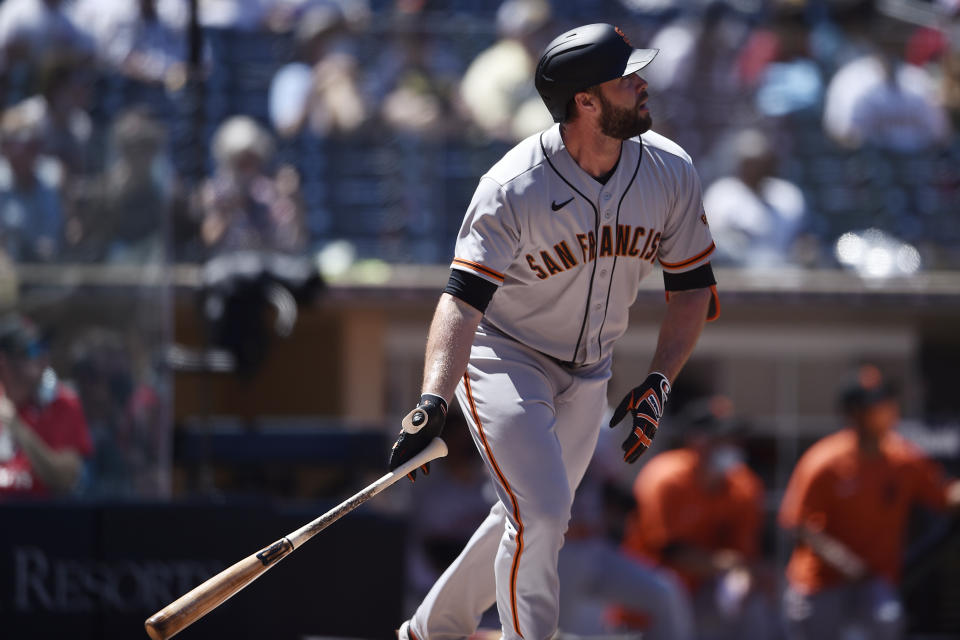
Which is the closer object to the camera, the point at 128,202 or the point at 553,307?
the point at 553,307

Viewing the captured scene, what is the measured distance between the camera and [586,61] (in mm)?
3904

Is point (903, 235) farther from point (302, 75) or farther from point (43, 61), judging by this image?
point (43, 61)

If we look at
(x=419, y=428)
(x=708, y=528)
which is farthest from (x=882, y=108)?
(x=419, y=428)

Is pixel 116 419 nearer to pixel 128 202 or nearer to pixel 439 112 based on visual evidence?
pixel 128 202

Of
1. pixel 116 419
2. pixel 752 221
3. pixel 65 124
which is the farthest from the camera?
pixel 752 221

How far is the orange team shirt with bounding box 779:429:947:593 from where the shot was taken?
7.69 metres

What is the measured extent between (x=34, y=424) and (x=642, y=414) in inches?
132

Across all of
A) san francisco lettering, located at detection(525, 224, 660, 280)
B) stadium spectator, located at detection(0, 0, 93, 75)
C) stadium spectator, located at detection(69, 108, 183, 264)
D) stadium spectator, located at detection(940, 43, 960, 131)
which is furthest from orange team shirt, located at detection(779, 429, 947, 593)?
stadium spectator, located at detection(0, 0, 93, 75)

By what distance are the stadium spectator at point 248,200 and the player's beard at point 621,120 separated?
16.9 ft

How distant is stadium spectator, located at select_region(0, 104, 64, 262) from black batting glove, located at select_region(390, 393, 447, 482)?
10.8 feet

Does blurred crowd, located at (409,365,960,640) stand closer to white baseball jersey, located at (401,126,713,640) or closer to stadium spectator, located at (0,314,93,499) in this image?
stadium spectator, located at (0,314,93,499)

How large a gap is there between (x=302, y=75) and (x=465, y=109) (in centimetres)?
115

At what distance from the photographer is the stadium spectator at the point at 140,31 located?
29.3 ft

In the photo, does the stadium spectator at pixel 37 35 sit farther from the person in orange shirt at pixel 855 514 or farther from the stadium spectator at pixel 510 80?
the person in orange shirt at pixel 855 514
